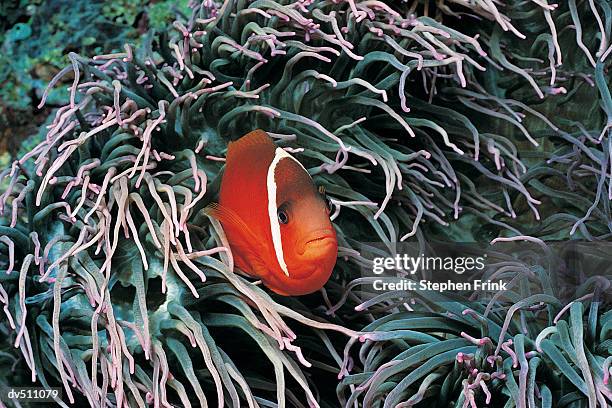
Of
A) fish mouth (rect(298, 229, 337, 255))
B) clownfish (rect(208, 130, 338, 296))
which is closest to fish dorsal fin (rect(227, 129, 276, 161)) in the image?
clownfish (rect(208, 130, 338, 296))

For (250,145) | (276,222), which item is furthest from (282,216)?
(250,145)

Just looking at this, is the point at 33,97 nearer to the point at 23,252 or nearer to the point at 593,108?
the point at 23,252

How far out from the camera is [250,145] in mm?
798

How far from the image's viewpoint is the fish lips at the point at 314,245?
712 millimetres

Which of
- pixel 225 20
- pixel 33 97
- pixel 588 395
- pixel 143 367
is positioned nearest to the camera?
pixel 588 395

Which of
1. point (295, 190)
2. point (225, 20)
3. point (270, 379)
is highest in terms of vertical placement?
point (225, 20)

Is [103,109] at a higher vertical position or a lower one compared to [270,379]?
higher

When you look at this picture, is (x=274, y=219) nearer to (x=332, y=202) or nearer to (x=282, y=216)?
(x=282, y=216)

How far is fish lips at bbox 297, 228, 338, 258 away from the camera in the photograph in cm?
71

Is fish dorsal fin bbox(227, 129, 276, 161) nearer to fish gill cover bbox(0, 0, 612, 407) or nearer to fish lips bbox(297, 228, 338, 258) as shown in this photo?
fish gill cover bbox(0, 0, 612, 407)

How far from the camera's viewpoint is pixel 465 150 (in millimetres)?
928

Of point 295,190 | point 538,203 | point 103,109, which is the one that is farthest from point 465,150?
point 103,109

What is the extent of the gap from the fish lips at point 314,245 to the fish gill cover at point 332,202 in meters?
0.07

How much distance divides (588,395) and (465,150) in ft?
1.23
